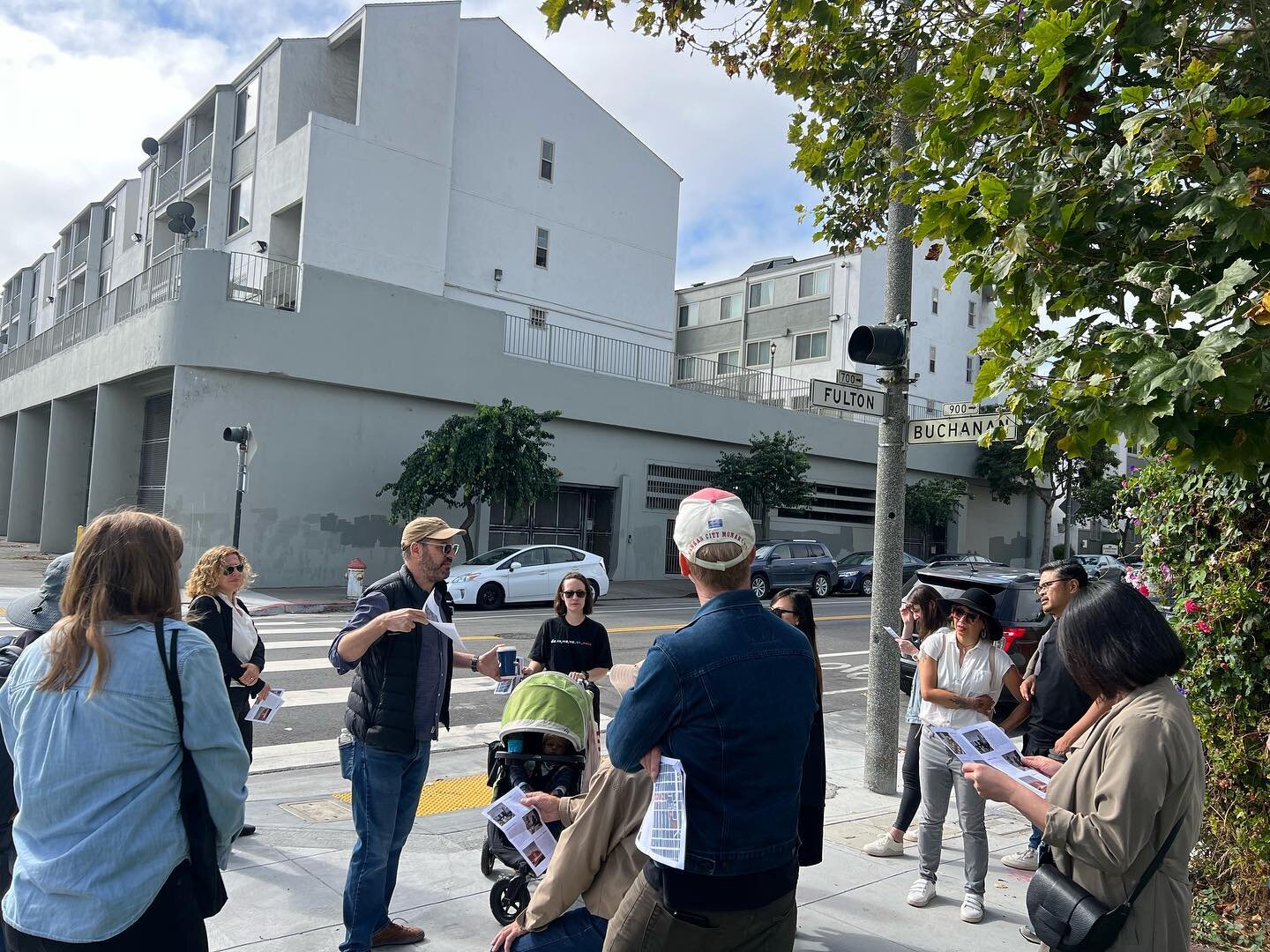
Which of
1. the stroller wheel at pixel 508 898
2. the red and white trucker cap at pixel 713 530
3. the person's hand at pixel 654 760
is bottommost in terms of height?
the stroller wheel at pixel 508 898

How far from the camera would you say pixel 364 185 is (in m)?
26.6

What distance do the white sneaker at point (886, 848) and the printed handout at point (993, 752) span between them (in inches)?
106

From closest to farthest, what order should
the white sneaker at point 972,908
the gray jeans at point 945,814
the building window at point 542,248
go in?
1. the white sneaker at point 972,908
2. the gray jeans at point 945,814
3. the building window at point 542,248

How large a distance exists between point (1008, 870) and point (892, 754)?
60.8 inches

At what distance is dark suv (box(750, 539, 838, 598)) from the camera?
2562 centimetres

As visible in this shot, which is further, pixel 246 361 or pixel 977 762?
pixel 246 361

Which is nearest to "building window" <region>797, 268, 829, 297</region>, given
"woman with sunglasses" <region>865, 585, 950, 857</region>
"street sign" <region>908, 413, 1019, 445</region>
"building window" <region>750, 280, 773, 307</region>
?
"building window" <region>750, 280, 773, 307</region>

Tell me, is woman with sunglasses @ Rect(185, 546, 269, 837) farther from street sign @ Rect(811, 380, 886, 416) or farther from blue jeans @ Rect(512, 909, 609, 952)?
street sign @ Rect(811, 380, 886, 416)

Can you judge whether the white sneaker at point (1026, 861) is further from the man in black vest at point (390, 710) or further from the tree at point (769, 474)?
the tree at point (769, 474)

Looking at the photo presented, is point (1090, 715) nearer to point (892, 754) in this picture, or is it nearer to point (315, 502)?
point (892, 754)

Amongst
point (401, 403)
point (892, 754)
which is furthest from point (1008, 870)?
point (401, 403)

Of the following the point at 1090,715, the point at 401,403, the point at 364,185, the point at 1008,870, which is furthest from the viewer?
the point at 364,185

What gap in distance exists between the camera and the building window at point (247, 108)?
2848 centimetres

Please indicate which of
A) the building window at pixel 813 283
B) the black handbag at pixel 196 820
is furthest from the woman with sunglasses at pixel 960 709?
the building window at pixel 813 283
